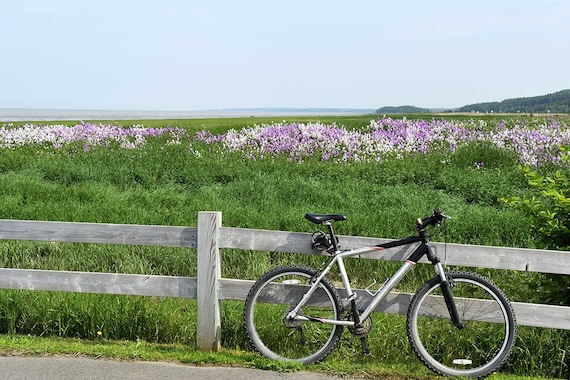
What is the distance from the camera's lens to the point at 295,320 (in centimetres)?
527

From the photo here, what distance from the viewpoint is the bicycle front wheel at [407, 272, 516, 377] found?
5004 mm

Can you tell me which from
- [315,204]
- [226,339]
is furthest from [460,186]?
[226,339]

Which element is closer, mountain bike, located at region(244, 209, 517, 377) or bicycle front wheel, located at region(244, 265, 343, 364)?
mountain bike, located at region(244, 209, 517, 377)

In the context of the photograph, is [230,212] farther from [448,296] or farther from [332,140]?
[332,140]

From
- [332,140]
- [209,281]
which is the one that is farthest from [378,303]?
[332,140]

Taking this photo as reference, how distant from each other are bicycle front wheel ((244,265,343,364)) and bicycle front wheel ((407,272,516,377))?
754 mm

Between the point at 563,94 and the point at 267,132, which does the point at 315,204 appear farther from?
the point at 563,94

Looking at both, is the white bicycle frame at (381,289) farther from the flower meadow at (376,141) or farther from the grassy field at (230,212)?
the flower meadow at (376,141)

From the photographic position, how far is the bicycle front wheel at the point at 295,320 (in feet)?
17.0

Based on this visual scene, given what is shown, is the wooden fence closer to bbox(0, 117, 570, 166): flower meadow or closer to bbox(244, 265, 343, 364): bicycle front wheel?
bbox(244, 265, 343, 364): bicycle front wheel

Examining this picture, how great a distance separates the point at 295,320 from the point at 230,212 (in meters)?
5.16

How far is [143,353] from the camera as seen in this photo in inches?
212

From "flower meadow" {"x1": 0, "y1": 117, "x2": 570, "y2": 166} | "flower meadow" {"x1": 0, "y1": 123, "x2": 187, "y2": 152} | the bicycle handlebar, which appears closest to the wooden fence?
the bicycle handlebar

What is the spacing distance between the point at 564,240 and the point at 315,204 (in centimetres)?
648
